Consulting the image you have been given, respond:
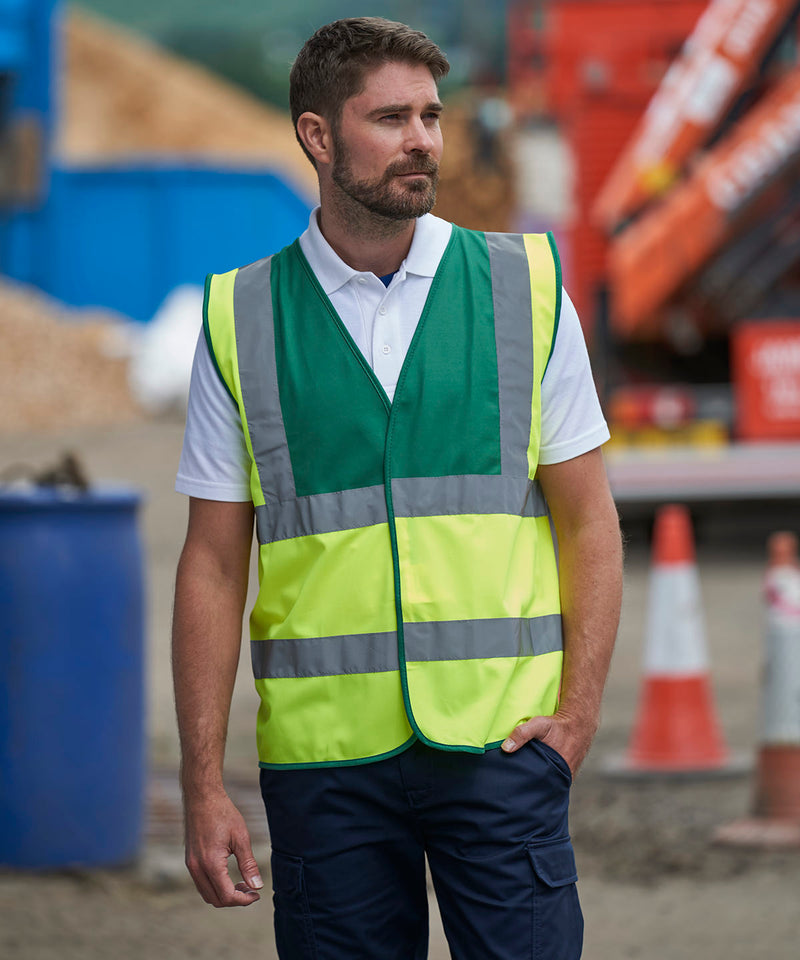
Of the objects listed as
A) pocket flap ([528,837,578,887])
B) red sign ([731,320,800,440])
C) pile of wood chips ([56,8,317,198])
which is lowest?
pocket flap ([528,837,578,887])

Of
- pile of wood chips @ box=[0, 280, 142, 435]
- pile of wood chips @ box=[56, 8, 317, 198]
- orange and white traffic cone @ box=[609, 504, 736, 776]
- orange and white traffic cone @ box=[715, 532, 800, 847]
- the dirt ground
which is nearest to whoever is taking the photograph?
the dirt ground

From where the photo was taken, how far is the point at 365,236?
7.80 feet

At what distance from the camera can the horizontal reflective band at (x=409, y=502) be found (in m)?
2.29

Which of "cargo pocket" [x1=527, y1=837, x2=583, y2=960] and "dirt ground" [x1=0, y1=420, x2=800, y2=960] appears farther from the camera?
"dirt ground" [x1=0, y1=420, x2=800, y2=960]

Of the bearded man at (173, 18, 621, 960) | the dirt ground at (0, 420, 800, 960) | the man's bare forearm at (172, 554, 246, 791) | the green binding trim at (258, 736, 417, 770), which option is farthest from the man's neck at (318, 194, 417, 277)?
the dirt ground at (0, 420, 800, 960)

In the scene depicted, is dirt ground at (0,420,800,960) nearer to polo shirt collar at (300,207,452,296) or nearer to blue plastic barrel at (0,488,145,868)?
blue plastic barrel at (0,488,145,868)

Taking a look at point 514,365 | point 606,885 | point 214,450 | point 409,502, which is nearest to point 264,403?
→ point 214,450

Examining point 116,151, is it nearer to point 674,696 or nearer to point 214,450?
point 674,696

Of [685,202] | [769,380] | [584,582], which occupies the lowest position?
[584,582]

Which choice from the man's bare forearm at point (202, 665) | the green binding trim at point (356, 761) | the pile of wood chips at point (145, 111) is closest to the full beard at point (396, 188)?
the man's bare forearm at point (202, 665)

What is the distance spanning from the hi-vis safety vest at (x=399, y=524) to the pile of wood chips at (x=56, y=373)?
16.1 m

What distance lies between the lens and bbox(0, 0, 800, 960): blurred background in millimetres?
4957

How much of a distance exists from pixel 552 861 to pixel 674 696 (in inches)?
162

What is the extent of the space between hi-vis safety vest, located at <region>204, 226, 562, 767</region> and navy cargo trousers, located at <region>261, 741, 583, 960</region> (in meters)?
0.04
